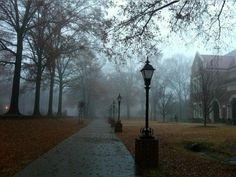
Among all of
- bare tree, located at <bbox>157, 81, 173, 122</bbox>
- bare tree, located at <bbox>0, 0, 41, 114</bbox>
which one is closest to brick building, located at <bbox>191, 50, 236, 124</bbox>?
bare tree, located at <bbox>157, 81, 173, 122</bbox>

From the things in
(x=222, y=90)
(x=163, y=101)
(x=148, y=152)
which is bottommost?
(x=148, y=152)

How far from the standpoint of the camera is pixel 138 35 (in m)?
17.2

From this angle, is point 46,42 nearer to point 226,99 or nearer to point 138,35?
point 138,35

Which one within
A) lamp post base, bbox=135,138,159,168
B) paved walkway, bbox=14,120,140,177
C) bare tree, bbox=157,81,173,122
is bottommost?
paved walkway, bbox=14,120,140,177

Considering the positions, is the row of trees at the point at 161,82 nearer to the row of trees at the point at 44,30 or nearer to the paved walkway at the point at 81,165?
the row of trees at the point at 44,30

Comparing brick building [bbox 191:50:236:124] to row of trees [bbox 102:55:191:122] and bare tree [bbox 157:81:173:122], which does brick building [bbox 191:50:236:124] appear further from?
row of trees [bbox 102:55:191:122]

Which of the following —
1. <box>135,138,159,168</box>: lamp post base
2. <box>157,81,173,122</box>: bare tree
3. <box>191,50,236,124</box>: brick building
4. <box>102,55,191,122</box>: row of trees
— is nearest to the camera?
<box>135,138,159,168</box>: lamp post base

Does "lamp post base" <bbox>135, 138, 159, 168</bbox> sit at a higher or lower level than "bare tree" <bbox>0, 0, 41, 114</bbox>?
lower

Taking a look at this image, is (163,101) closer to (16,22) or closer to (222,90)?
(222,90)

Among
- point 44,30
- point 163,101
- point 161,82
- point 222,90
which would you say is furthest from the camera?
point 161,82

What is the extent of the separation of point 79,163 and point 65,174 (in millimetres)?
1955

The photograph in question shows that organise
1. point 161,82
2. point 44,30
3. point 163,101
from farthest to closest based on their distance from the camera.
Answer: point 161,82, point 163,101, point 44,30

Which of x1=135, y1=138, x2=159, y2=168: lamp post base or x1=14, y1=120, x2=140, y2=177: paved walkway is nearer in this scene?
x1=14, y1=120, x2=140, y2=177: paved walkway

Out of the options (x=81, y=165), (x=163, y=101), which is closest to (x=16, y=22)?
(x=81, y=165)
